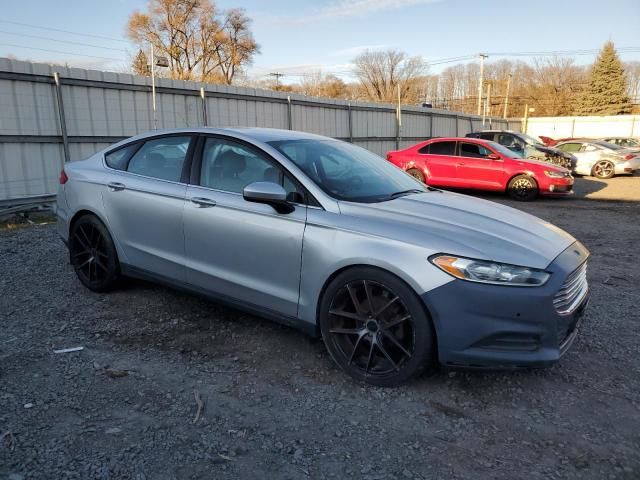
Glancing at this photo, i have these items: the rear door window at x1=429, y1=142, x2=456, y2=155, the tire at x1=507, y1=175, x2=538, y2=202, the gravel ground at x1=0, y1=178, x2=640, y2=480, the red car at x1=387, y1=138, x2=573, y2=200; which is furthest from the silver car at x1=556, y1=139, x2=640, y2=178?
the gravel ground at x1=0, y1=178, x2=640, y2=480

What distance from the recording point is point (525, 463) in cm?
233

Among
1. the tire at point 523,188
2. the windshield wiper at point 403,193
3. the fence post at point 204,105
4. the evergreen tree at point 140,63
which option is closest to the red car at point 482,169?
the tire at point 523,188

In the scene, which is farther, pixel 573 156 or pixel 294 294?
pixel 573 156

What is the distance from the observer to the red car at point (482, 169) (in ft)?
37.8

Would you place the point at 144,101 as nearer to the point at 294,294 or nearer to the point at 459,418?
the point at 294,294

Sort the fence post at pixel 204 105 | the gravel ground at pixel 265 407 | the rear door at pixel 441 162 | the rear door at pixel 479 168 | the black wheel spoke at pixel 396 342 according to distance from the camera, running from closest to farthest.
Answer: the gravel ground at pixel 265 407, the black wheel spoke at pixel 396 342, the fence post at pixel 204 105, the rear door at pixel 479 168, the rear door at pixel 441 162

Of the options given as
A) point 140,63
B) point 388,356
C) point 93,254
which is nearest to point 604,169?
point 388,356

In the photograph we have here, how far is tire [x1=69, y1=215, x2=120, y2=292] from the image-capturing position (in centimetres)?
433

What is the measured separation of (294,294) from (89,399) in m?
1.36

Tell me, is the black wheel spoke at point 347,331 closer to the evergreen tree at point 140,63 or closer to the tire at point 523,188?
the tire at point 523,188

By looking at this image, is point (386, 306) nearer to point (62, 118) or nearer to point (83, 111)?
point (62, 118)

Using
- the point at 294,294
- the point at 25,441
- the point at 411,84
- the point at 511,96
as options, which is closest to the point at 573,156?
the point at 294,294

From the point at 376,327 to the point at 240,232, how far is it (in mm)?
1165

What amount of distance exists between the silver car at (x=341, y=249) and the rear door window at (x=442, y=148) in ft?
28.5
